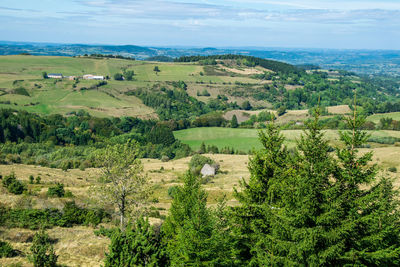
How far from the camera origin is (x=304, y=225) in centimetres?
1589

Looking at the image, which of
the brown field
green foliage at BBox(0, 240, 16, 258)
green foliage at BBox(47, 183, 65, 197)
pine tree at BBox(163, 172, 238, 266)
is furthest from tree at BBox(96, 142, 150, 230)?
green foliage at BBox(47, 183, 65, 197)

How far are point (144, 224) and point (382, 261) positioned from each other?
12.8 meters

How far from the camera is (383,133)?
110 metres

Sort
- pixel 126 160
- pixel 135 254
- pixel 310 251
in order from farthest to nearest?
pixel 126 160
pixel 135 254
pixel 310 251

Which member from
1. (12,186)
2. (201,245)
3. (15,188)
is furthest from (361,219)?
(12,186)

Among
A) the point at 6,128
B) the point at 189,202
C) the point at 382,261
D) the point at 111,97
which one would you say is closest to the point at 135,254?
the point at 189,202

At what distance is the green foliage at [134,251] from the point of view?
59.3 ft

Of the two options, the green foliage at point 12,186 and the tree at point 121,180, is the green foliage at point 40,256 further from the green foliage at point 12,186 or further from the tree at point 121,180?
the green foliage at point 12,186

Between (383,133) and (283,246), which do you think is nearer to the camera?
(283,246)

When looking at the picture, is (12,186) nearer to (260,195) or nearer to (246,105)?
(260,195)

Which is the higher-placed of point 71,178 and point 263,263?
point 263,263

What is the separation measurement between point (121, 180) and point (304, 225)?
16794 millimetres

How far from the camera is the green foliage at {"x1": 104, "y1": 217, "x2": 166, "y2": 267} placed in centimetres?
1808

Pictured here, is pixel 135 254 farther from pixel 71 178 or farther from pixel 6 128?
pixel 6 128
